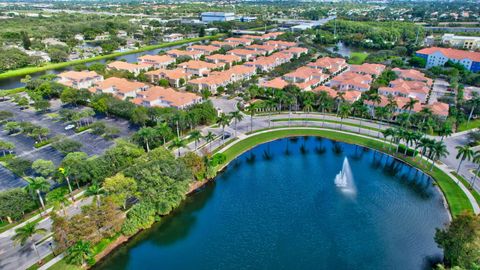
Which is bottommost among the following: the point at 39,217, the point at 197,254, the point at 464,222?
the point at 197,254

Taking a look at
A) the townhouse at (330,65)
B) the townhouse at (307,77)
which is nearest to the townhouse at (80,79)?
the townhouse at (307,77)

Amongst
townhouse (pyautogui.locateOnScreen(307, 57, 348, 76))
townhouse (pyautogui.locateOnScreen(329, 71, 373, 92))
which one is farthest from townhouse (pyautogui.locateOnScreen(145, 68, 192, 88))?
townhouse (pyautogui.locateOnScreen(329, 71, 373, 92))

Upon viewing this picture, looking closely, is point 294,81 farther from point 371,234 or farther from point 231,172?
point 371,234

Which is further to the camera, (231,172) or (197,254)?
(231,172)

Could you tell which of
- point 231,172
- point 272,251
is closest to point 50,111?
point 231,172

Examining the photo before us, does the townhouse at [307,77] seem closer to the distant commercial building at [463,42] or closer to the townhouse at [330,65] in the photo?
the townhouse at [330,65]

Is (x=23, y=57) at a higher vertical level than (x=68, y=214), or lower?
higher

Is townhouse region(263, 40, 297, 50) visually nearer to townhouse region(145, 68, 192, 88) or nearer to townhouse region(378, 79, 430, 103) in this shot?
townhouse region(145, 68, 192, 88)
